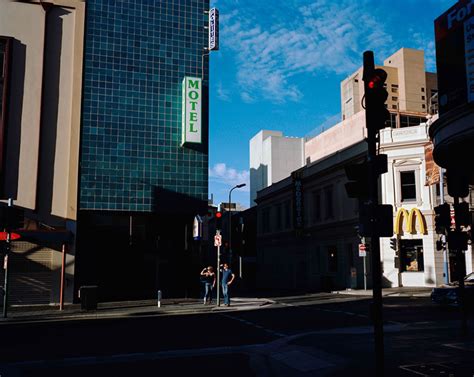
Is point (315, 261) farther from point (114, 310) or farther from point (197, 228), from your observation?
point (114, 310)

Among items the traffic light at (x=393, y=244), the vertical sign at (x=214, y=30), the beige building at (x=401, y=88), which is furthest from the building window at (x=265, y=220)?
the vertical sign at (x=214, y=30)

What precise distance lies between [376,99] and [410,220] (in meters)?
27.3

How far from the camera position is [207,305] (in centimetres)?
2291

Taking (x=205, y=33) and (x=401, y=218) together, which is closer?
(x=205, y=33)

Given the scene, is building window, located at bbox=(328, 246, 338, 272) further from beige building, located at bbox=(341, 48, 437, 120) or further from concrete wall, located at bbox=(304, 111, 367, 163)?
beige building, located at bbox=(341, 48, 437, 120)

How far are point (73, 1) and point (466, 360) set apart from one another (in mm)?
25433

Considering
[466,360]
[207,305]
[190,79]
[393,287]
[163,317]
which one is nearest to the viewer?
[466,360]

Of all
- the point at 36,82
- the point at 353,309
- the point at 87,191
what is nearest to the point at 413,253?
the point at 353,309

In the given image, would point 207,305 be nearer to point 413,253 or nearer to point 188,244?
point 188,244

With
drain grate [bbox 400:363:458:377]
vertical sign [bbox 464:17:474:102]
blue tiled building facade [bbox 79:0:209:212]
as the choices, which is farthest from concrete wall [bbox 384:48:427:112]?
drain grate [bbox 400:363:458:377]

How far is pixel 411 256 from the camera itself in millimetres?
33531

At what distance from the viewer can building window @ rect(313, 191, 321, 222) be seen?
43.1m

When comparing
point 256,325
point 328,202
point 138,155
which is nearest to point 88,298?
point 138,155

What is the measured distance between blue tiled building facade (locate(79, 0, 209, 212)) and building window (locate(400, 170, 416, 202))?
1506 centimetres
